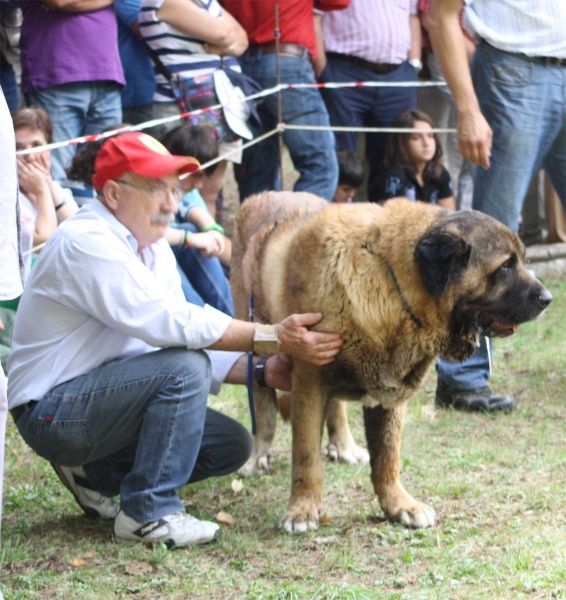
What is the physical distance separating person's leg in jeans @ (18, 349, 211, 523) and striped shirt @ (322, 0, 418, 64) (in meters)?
4.23

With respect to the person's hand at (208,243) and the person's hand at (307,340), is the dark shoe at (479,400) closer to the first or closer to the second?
the person's hand at (208,243)

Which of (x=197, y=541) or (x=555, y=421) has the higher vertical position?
(x=197, y=541)

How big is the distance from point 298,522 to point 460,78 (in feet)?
7.83

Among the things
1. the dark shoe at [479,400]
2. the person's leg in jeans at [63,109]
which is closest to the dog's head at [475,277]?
the dark shoe at [479,400]

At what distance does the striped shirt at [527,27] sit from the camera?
14.8 feet

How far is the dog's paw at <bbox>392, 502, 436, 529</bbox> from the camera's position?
11.7ft

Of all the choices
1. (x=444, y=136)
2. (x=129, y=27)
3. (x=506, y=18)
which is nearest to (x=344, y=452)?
(x=506, y=18)

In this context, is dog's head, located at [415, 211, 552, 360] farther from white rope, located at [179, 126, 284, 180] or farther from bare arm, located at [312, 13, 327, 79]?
bare arm, located at [312, 13, 327, 79]

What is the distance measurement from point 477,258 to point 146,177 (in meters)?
1.25

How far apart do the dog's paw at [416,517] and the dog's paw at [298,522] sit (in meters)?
Result: 0.33

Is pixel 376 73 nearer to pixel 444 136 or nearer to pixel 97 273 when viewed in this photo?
pixel 444 136

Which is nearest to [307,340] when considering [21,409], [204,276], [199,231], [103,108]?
[21,409]

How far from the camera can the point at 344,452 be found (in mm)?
4535

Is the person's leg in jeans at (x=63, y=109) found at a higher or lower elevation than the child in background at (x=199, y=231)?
higher
